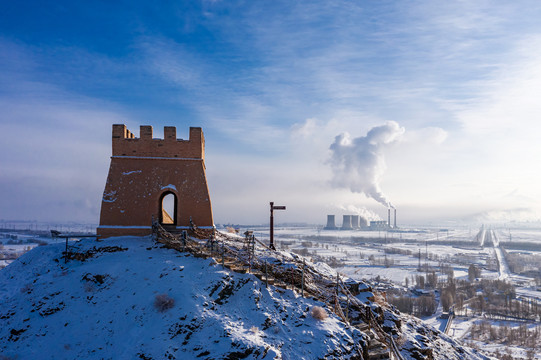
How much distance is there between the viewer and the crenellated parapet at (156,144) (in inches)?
773

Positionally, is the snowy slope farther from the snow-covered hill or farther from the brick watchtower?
the brick watchtower

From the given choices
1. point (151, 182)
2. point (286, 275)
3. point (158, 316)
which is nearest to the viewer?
point (158, 316)

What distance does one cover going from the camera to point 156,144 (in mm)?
19953

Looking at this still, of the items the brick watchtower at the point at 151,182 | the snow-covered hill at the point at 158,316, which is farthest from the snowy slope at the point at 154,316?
the brick watchtower at the point at 151,182

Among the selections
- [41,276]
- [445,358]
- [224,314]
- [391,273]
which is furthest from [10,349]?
[391,273]

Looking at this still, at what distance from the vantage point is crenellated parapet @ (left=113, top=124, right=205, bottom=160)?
19.6m

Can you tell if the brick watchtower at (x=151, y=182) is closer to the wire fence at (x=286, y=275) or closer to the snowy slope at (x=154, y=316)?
the wire fence at (x=286, y=275)

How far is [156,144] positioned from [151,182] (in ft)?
8.35

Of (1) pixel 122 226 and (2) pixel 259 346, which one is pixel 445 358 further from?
(1) pixel 122 226

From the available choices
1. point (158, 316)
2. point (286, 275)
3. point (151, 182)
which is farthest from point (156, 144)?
point (158, 316)

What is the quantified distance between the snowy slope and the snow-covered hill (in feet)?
0.12

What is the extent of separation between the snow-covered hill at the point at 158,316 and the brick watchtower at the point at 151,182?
12.0ft

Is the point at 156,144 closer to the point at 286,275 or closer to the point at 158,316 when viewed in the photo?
the point at 286,275

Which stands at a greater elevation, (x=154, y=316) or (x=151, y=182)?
(x=151, y=182)
